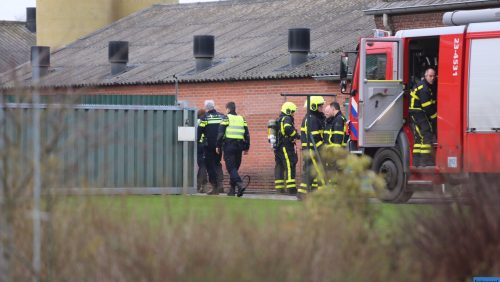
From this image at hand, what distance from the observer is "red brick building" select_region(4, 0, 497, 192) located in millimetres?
30031

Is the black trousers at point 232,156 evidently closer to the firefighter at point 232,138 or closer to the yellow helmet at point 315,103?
the firefighter at point 232,138

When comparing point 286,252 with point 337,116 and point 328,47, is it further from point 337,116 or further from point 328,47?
point 328,47

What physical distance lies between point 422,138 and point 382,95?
4.11ft

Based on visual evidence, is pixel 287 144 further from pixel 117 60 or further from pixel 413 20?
pixel 117 60

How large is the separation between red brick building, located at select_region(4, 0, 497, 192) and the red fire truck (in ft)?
21.1

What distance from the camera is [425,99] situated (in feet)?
65.7

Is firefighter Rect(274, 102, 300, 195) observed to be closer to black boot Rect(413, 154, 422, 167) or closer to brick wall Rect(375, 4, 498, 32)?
black boot Rect(413, 154, 422, 167)

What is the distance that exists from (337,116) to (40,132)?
501 inches

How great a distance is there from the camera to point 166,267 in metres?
8.48

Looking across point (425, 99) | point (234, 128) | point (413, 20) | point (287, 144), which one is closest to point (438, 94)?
point (425, 99)

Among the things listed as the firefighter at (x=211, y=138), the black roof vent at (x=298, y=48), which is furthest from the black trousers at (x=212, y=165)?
the black roof vent at (x=298, y=48)

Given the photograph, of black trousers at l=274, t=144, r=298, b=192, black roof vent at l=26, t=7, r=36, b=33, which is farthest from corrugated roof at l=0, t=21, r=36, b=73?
black trousers at l=274, t=144, r=298, b=192

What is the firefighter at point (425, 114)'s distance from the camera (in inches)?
787

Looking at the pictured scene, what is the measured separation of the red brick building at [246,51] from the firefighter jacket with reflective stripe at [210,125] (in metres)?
4.45
